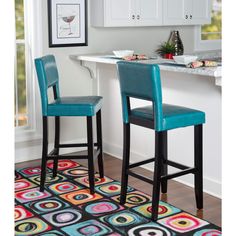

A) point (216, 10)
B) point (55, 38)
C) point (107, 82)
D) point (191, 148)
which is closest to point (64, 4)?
point (55, 38)

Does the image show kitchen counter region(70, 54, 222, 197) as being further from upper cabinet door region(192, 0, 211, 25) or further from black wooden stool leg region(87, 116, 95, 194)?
upper cabinet door region(192, 0, 211, 25)

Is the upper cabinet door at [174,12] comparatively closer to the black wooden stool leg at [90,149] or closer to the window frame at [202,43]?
the window frame at [202,43]

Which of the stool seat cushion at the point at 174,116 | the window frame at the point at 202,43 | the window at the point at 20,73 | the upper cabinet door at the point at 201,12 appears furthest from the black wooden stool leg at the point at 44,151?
the window frame at the point at 202,43

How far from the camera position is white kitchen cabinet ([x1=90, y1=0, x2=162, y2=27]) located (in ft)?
13.4

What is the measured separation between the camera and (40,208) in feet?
9.60

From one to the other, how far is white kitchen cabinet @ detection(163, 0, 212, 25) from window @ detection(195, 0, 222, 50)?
22cm

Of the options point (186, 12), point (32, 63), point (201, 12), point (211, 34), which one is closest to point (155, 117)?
point (32, 63)

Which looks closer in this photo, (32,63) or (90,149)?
(90,149)

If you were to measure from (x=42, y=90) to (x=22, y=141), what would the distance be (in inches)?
44.5

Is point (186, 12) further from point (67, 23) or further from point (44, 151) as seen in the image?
point (44, 151)

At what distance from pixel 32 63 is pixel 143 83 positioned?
1.76m

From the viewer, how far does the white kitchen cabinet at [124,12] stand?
4094 millimetres

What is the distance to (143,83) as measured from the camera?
8.39ft

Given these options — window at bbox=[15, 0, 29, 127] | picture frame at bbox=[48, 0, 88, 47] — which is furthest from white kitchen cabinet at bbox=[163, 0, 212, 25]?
window at bbox=[15, 0, 29, 127]
